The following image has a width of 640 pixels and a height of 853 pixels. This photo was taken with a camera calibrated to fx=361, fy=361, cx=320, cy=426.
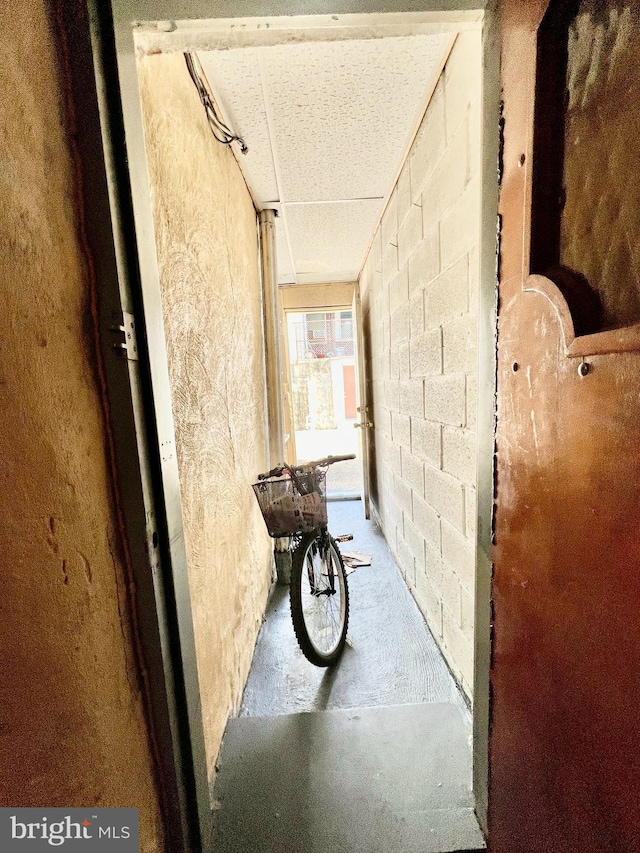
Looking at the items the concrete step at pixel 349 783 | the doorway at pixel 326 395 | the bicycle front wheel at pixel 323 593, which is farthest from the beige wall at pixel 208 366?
the doorway at pixel 326 395

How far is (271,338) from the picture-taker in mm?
2441

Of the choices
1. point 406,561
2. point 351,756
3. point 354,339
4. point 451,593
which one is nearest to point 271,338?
point 354,339

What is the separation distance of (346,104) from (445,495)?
5.39ft

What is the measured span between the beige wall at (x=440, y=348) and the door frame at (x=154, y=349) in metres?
0.40

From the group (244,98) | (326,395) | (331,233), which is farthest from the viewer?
(326,395)

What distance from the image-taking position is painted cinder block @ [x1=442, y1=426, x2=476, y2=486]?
1.23 m

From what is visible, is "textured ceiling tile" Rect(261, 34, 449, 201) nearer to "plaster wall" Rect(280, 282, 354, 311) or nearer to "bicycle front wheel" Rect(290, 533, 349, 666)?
"bicycle front wheel" Rect(290, 533, 349, 666)

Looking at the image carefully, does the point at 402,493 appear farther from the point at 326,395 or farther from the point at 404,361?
the point at 326,395

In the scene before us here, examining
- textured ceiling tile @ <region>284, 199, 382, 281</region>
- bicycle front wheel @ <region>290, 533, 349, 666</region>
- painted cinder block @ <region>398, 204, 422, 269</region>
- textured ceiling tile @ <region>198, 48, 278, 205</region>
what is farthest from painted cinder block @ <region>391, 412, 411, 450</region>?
textured ceiling tile @ <region>198, 48, 278, 205</region>

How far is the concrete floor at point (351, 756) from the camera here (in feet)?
3.12

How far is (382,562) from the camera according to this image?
2.59 metres

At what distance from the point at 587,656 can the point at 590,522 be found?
0.20m

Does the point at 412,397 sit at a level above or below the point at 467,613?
above

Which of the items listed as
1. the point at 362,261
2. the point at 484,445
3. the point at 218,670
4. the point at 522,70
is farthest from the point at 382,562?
the point at 362,261
